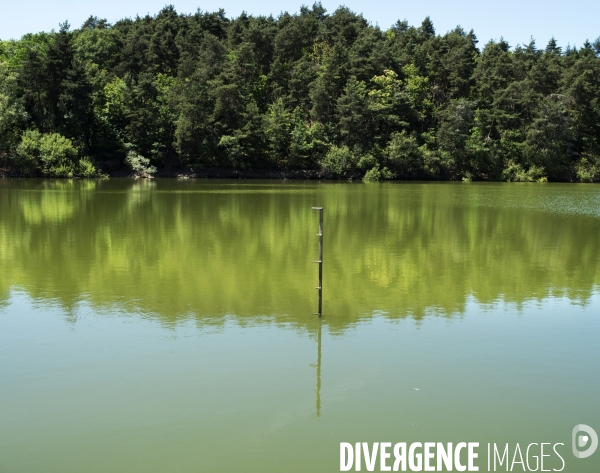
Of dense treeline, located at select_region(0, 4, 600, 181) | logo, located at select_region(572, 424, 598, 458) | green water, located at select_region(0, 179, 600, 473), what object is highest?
dense treeline, located at select_region(0, 4, 600, 181)

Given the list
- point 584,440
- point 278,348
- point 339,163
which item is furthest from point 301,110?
point 584,440

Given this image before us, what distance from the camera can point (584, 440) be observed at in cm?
583

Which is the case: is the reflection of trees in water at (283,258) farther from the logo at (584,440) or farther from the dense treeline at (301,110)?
the dense treeline at (301,110)

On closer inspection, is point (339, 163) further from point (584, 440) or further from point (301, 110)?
point (584, 440)

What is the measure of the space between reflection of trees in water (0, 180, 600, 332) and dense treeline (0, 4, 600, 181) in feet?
93.3

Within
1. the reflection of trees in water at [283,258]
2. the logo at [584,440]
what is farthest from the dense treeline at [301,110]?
the logo at [584,440]

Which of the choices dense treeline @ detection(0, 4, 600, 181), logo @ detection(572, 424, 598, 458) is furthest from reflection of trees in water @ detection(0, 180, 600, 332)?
dense treeline @ detection(0, 4, 600, 181)

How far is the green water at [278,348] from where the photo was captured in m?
5.78

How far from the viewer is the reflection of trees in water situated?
1077 centimetres

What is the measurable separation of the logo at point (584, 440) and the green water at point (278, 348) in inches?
3.7

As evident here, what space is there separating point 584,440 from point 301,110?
193 ft

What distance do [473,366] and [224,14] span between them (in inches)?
3355

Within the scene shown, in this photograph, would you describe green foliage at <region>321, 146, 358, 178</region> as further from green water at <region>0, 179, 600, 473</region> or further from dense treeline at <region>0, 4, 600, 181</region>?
green water at <region>0, 179, 600, 473</region>

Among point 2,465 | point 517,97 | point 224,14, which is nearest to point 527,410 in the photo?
point 2,465
